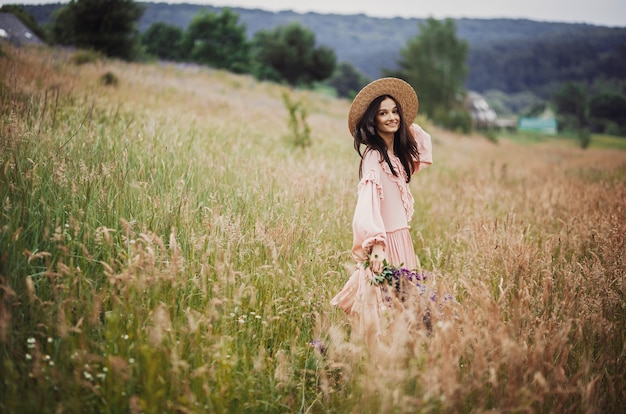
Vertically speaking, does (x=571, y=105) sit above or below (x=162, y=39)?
below

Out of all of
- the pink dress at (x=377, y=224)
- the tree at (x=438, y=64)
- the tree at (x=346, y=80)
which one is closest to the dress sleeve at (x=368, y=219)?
the pink dress at (x=377, y=224)

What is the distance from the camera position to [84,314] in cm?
192

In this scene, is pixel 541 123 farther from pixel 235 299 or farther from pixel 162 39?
pixel 235 299

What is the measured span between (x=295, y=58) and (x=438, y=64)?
13399 millimetres

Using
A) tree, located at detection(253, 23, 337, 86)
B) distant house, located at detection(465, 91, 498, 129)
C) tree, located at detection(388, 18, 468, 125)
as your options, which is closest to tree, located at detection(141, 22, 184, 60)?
tree, located at detection(253, 23, 337, 86)

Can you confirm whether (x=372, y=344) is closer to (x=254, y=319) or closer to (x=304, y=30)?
(x=254, y=319)

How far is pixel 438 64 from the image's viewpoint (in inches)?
1277

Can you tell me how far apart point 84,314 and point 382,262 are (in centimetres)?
158

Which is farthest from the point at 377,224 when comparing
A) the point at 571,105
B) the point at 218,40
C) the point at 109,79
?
the point at 571,105

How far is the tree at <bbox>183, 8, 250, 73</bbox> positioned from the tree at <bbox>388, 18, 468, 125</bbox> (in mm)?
15870

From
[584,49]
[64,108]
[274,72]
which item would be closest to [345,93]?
[274,72]

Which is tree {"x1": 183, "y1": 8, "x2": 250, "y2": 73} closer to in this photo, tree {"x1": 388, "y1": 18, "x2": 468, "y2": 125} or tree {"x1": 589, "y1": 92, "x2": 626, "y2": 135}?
tree {"x1": 388, "y1": 18, "x2": 468, "y2": 125}

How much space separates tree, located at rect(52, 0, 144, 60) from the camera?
2062 cm

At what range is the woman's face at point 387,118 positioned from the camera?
279cm
